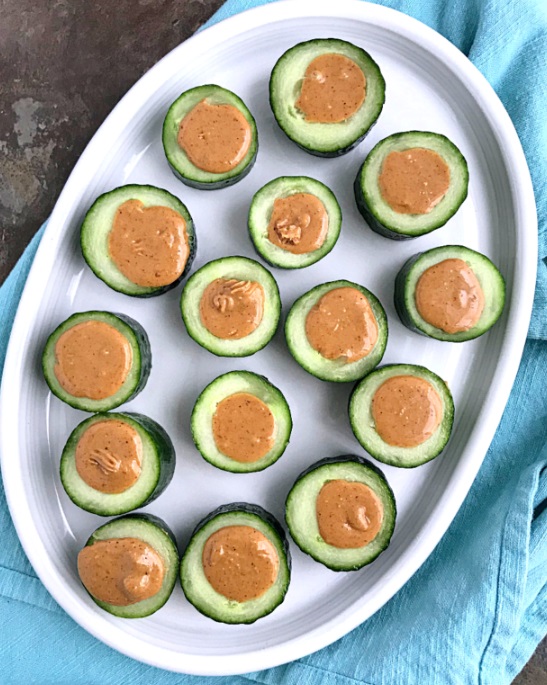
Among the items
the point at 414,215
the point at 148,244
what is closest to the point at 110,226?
the point at 148,244

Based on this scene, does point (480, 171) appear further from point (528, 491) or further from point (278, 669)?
point (278, 669)

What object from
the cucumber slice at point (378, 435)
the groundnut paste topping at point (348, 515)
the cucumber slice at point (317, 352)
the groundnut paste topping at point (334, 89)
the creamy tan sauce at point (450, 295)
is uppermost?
the groundnut paste topping at point (334, 89)

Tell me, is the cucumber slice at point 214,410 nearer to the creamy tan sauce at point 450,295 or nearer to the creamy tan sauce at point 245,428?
the creamy tan sauce at point 245,428

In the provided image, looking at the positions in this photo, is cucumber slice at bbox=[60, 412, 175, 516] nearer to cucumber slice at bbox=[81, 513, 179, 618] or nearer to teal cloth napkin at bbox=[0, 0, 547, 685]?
cucumber slice at bbox=[81, 513, 179, 618]

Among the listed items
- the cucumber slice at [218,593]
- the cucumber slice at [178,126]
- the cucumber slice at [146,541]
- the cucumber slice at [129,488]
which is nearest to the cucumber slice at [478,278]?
the cucumber slice at [178,126]

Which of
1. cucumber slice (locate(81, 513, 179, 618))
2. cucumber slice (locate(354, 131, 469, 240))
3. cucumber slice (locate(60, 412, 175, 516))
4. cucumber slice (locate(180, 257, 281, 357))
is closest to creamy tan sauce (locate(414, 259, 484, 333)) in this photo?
cucumber slice (locate(354, 131, 469, 240))

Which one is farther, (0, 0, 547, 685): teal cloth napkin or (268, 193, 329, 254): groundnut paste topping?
A: (0, 0, 547, 685): teal cloth napkin
